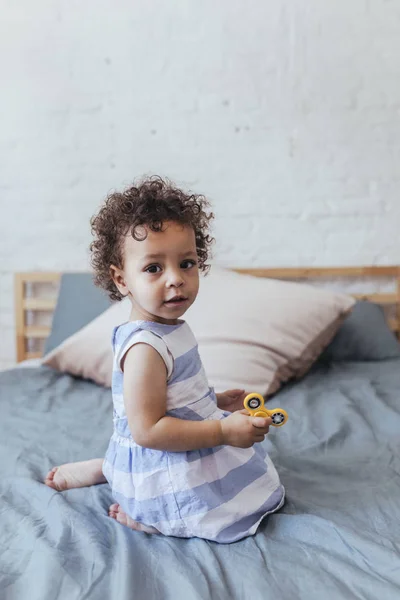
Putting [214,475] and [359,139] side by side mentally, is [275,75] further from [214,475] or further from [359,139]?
[214,475]

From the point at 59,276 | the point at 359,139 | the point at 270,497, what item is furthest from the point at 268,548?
the point at 359,139

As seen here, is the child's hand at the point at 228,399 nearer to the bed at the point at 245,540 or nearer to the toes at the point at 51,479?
the bed at the point at 245,540

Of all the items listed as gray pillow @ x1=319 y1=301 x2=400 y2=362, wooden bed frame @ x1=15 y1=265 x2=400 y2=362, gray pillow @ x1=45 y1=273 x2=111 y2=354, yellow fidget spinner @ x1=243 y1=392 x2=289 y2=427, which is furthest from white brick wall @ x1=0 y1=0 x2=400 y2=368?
yellow fidget spinner @ x1=243 y1=392 x2=289 y2=427

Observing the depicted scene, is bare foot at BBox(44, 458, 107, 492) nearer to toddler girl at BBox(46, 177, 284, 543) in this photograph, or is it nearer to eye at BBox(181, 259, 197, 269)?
toddler girl at BBox(46, 177, 284, 543)

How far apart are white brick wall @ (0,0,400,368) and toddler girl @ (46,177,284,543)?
4.26 ft

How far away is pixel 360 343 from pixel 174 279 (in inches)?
49.1

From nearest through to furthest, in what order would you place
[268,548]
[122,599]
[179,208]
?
[122,599] < [268,548] < [179,208]

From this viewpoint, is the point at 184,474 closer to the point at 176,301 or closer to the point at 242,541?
the point at 242,541

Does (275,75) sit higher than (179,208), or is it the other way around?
(275,75)

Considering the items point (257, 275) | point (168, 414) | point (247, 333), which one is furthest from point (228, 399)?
point (257, 275)

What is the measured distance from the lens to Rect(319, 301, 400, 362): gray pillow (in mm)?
1986

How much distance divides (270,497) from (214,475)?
101mm

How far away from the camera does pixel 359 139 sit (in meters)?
2.23

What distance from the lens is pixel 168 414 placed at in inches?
36.0
